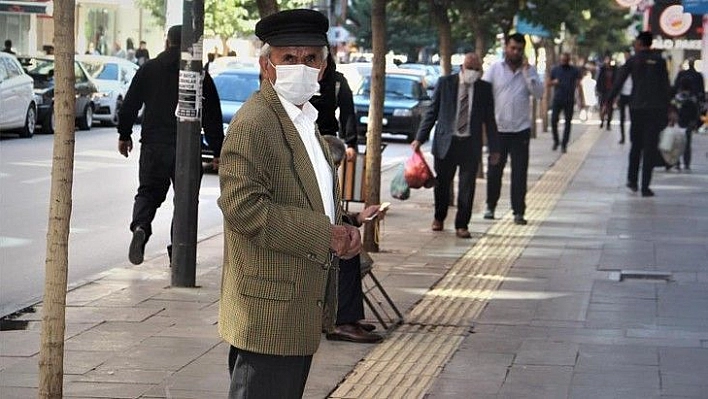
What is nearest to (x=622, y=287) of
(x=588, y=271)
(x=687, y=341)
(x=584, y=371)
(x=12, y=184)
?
(x=588, y=271)

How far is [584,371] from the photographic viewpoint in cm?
776

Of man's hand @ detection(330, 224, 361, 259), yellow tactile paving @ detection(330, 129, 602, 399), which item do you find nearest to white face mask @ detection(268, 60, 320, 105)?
man's hand @ detection(330, 224, 361, 259)

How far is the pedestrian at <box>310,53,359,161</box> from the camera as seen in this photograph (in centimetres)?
958

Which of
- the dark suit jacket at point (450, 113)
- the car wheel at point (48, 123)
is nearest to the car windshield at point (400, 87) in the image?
the car wheel at point (48, 123)

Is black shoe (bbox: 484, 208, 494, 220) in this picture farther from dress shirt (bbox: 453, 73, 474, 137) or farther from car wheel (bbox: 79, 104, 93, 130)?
car wheel (bbox: 79, 104, 93, 130)

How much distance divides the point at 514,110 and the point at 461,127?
1369 mm

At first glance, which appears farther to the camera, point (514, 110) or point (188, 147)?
point (514, 110)

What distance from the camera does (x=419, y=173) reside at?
14.7 metres

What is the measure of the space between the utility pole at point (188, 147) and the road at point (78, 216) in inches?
37.7

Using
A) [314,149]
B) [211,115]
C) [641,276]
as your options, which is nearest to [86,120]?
[211,115]

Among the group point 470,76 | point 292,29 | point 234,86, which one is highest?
point 292,29

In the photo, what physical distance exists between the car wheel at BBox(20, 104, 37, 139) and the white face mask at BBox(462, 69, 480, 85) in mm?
14579

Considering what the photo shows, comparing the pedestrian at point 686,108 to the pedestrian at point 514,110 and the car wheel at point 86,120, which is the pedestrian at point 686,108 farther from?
the car wheel at point 86,120

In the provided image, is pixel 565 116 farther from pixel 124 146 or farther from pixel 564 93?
pixel 124 146
